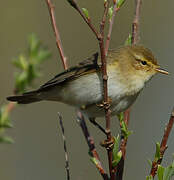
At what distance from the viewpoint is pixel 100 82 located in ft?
11.3

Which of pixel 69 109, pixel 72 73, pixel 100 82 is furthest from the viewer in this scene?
pixel 69 109

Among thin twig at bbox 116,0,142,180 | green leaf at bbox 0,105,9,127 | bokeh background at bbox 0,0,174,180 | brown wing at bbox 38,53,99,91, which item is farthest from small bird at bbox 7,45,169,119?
green leaf at bbox 0,105,9,127

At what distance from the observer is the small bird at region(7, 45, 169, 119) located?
346cm

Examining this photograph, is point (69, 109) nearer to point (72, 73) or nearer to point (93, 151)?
point (72, 73)

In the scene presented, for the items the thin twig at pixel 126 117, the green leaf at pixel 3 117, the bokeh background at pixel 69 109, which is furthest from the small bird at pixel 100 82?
the green leaf at pixel 3 117

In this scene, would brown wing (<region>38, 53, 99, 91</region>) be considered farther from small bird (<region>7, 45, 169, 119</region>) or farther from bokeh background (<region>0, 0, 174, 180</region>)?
bokeh background (<region>0, 0, 174, 180</region>)

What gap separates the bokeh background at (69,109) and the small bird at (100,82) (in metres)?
1.29

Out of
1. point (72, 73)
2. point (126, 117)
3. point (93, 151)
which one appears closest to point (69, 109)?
point (72, 73)

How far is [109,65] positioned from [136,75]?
28cm

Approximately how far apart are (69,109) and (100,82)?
2866 millimetres

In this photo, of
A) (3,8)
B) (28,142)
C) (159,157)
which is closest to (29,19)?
(3,8)

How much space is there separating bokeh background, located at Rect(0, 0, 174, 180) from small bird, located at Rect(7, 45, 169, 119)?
129cm

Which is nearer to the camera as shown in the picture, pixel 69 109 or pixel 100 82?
pixel 100 82

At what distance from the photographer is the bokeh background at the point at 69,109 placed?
531 centimetres
